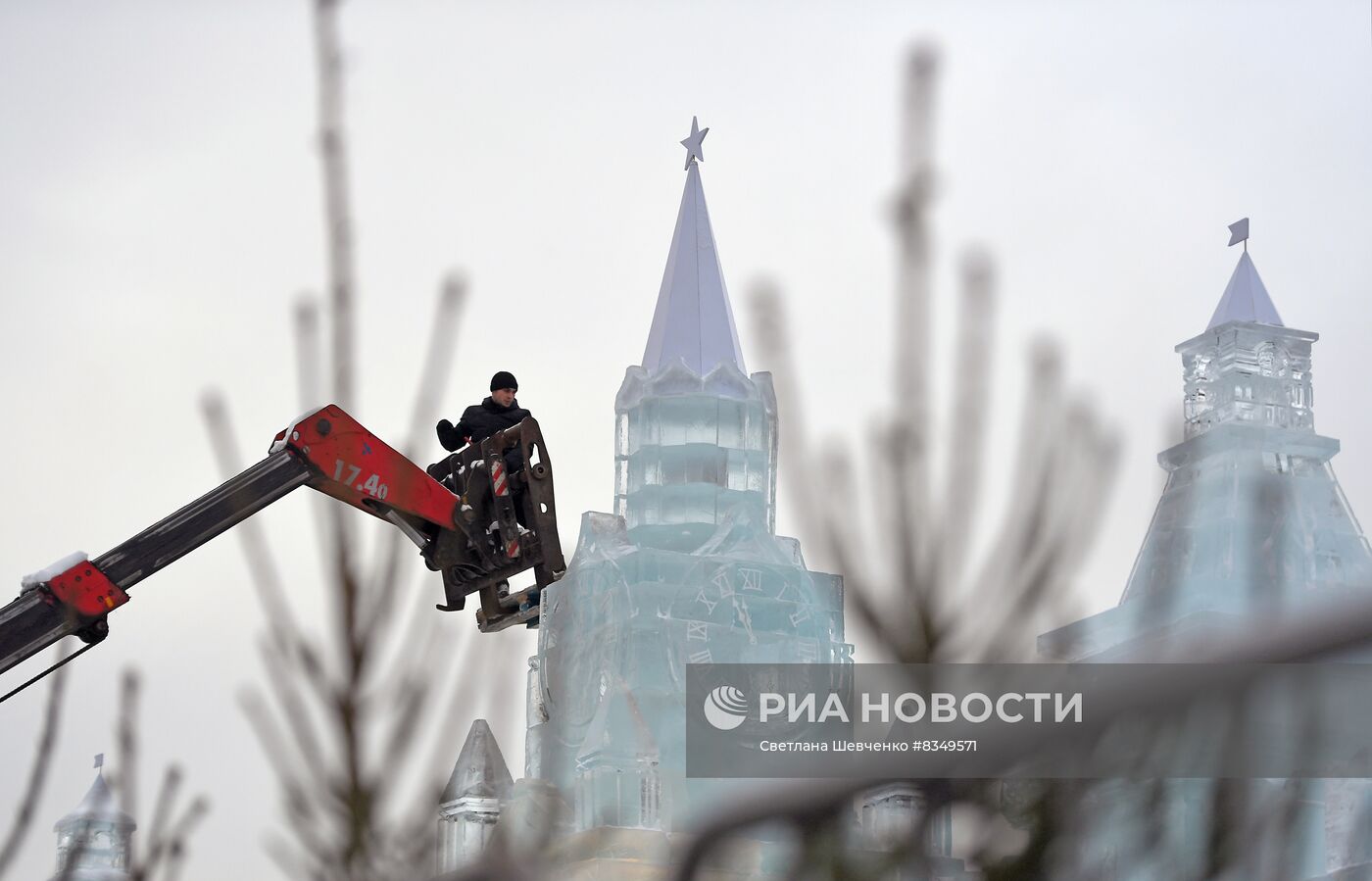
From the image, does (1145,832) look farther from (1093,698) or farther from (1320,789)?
(1320,789)

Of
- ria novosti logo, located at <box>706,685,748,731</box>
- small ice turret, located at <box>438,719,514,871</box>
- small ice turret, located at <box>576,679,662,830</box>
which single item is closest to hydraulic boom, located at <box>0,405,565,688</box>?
ria novosti logo, located at <box>706,685,748,731</box>

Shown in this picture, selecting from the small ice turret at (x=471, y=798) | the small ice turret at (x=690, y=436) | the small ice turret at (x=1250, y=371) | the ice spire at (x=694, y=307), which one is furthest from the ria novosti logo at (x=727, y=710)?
the ice spire at (x=694, y=307)

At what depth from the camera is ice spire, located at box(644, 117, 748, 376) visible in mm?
49969

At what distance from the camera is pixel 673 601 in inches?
1785

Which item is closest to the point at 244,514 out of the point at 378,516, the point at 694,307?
the point at 378,516

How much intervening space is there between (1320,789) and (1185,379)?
36.5 m

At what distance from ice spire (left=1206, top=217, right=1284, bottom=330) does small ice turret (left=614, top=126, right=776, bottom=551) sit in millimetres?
12385

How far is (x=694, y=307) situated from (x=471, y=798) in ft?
62.4

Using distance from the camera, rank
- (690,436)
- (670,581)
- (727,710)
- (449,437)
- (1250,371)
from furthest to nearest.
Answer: (690,436), (670,581), (1250,371), (727,710), (449,437)

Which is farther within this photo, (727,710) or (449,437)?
(727,710)

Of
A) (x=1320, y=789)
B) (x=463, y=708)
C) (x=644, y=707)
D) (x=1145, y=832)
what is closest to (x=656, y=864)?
(x=644, y=707)

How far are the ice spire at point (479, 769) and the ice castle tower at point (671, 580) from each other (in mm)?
1378

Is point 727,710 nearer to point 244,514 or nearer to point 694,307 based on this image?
point 244,514

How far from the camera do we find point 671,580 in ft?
151
